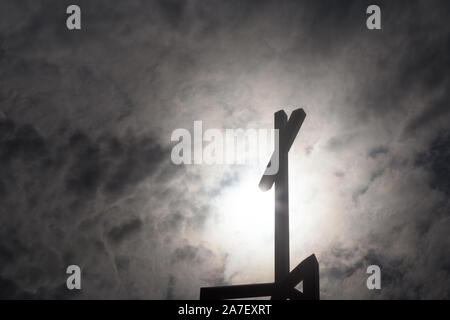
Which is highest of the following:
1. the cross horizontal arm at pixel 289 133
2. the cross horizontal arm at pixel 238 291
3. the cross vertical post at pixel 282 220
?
the cross horizontal arm at pixel 289 133

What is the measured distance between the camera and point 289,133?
14.6 feet

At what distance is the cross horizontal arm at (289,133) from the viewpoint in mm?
4371

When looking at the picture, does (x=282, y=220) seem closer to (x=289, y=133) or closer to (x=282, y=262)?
(x=282, y=262)

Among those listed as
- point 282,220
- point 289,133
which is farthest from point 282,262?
point 289,133

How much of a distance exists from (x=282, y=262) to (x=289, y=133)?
1299 millimetres

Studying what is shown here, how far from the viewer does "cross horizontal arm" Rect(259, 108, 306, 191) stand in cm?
437

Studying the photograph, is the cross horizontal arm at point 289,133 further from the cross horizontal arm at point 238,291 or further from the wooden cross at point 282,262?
the cross horizontal arm at point 238,291

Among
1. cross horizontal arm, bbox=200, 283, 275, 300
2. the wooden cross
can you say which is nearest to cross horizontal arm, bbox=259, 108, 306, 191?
the wooden cross

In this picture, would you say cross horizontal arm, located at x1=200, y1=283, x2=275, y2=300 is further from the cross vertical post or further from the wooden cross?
the cross vertical post

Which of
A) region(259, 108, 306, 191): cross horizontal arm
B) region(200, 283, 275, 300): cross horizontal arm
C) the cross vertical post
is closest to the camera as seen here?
region(200, 283, 275, 300): cross horizontal arm

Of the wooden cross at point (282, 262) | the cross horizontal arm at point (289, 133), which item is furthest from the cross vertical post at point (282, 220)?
the cross horizontal arm at point (289, 133)
